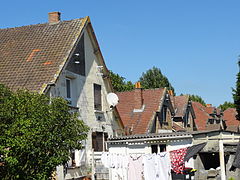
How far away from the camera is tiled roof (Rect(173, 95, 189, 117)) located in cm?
4044

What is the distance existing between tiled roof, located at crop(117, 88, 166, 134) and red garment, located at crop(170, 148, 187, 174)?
11.1m

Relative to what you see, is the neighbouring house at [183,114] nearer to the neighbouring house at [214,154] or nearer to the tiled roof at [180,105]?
the tiled roof at [180,105]

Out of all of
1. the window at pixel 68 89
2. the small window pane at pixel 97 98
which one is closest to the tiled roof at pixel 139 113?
the small window pane at pixel 97 98

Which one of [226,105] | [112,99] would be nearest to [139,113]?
[112,99]

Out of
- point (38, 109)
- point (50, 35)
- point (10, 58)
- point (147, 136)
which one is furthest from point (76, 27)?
point (38, 109)

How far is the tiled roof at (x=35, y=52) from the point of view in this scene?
790 inches

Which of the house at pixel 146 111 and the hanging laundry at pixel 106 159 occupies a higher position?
the house at pixel 146 111

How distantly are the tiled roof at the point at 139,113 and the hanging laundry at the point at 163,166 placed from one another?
11030 millimetres

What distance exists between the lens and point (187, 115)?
42406 mm

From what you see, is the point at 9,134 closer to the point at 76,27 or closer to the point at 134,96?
the point at 76,27

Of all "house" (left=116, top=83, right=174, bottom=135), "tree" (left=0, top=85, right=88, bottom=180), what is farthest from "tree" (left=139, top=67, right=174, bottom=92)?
"tree" (left=0, top=85, right=88, bottom=180)

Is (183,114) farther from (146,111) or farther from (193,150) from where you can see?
(193,150)

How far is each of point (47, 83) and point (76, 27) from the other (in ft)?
14.5

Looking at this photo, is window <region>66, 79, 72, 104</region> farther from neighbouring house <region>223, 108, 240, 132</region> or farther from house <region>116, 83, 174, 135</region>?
neighbouring house <region>223, 108, 240, 132</region>
